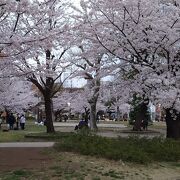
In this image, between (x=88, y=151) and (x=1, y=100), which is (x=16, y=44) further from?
(x=1, y=100)

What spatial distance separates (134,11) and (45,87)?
40.5 ft

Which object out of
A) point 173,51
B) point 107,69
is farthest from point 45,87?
point 173,51

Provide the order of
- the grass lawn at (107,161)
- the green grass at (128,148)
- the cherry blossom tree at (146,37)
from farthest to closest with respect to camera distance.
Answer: the cherry blossom tree at (146,37) < the green grass at (128,148) < the grass lawn at (107,161)

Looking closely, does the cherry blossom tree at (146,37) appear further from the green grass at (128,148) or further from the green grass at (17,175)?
the green grass at (17,175)

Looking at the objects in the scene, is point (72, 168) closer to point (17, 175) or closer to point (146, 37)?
point (17, 175)

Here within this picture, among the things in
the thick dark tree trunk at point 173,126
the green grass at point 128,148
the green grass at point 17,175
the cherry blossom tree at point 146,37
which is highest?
the cherry blossom tree at point 146,37

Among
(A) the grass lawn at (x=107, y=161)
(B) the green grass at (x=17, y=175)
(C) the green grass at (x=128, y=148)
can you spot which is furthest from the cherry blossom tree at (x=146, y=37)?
(B) the green grass at (x=17, y=175)

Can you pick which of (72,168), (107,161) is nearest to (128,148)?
(107,161)

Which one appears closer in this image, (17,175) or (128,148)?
(17,175)

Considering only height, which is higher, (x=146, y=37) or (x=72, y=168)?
(x=146, y=37)

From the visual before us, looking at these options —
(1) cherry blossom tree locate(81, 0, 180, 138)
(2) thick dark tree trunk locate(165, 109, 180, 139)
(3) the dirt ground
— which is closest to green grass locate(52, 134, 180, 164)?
(3) the dirt ground

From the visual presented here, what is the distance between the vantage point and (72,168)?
39.0 feet

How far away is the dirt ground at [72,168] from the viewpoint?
423 inches

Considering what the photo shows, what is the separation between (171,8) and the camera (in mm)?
16516
